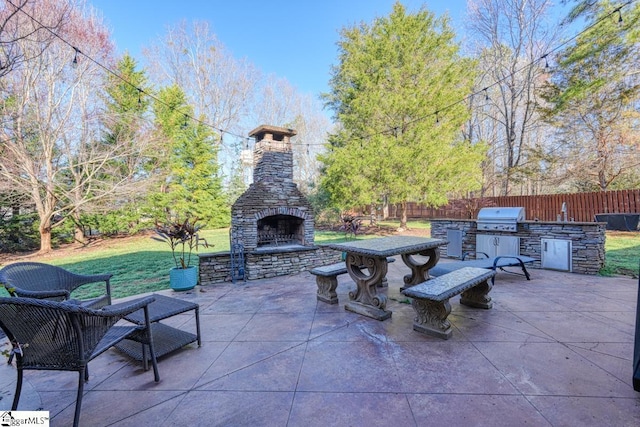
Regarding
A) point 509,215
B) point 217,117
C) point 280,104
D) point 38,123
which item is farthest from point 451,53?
point 38,123

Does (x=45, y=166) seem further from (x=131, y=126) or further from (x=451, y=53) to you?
(x=451, y=53)

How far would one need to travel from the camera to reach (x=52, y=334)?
5.17 feet

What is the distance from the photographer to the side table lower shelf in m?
2.27

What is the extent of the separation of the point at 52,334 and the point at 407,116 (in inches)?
442

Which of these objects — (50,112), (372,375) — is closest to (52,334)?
(372,375)

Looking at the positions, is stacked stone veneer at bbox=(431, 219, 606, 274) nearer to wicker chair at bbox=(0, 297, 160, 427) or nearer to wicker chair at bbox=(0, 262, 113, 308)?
wicker chair at bbox=(0, 297, 160, 427)

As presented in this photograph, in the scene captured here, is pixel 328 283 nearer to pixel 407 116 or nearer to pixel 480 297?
pixel 480 297

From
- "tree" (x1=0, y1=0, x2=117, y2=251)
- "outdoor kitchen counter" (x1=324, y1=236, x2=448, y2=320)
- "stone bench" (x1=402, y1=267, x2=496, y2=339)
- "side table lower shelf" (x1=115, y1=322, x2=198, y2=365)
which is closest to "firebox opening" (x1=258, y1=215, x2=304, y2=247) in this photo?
"outdoor kitchen counter" (x1=324, y1=236, x2=448, y2=320)

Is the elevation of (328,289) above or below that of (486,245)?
below

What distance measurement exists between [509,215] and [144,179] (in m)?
12.6

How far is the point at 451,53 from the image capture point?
10.5 meters

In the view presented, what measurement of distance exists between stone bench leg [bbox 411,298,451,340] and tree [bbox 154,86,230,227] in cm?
1202

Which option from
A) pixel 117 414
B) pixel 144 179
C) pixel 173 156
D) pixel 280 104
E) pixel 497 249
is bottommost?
pixel 117 414

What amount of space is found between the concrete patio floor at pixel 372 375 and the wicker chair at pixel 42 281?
1.99 ft
